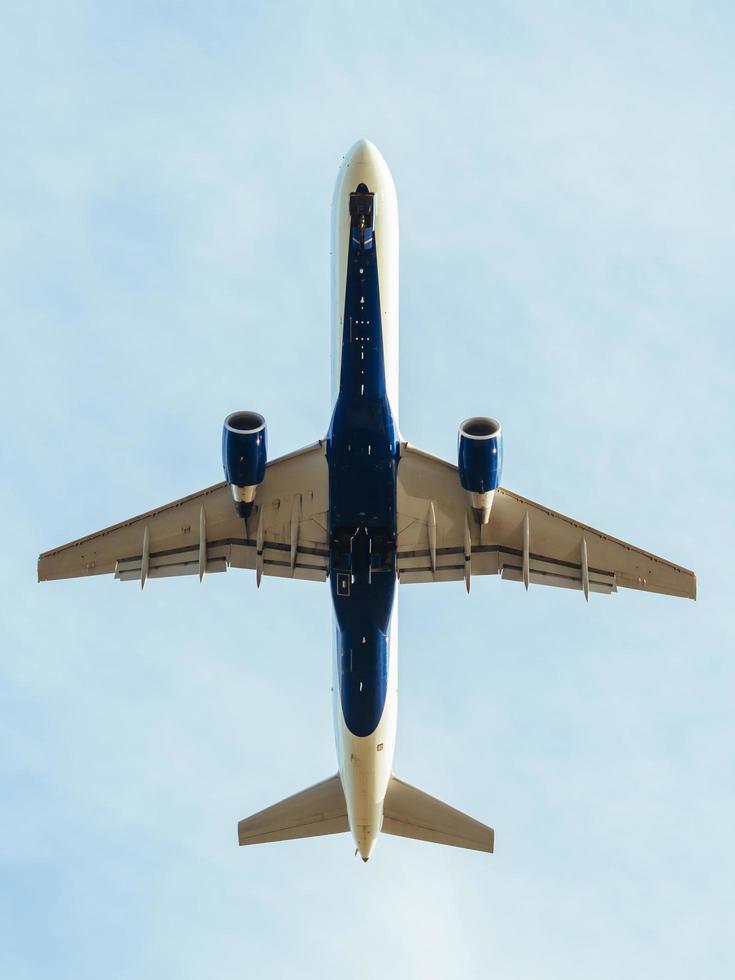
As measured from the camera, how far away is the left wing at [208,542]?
41500mm

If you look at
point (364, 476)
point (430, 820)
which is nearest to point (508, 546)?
point (364, 476)

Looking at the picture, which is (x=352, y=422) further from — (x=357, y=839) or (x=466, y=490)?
(x=357, y=839)

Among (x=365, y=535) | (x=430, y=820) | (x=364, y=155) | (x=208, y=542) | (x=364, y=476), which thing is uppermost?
(x=364, y=155)

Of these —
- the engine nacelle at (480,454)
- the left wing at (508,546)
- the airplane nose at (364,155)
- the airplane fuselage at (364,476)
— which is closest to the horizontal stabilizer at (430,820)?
the airplane fuselage at (364,476)

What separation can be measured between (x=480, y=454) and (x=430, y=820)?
10.8m

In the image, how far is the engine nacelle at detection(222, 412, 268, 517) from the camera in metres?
38.0

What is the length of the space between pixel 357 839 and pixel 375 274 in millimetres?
14746

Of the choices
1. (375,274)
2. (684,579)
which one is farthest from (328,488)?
(684,579)

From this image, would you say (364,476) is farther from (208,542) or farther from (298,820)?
(298,820)

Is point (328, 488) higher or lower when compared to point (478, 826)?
higher

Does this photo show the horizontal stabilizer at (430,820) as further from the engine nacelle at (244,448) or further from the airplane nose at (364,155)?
the airplane nose at (364,155)

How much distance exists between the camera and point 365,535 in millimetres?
39750

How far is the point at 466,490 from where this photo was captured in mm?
38938

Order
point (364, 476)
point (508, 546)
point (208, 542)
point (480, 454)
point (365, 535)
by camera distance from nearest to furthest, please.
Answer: point (480, 454) → point (364, 476) → point (365, 535) → point (508, 546) → point (208, 542)
